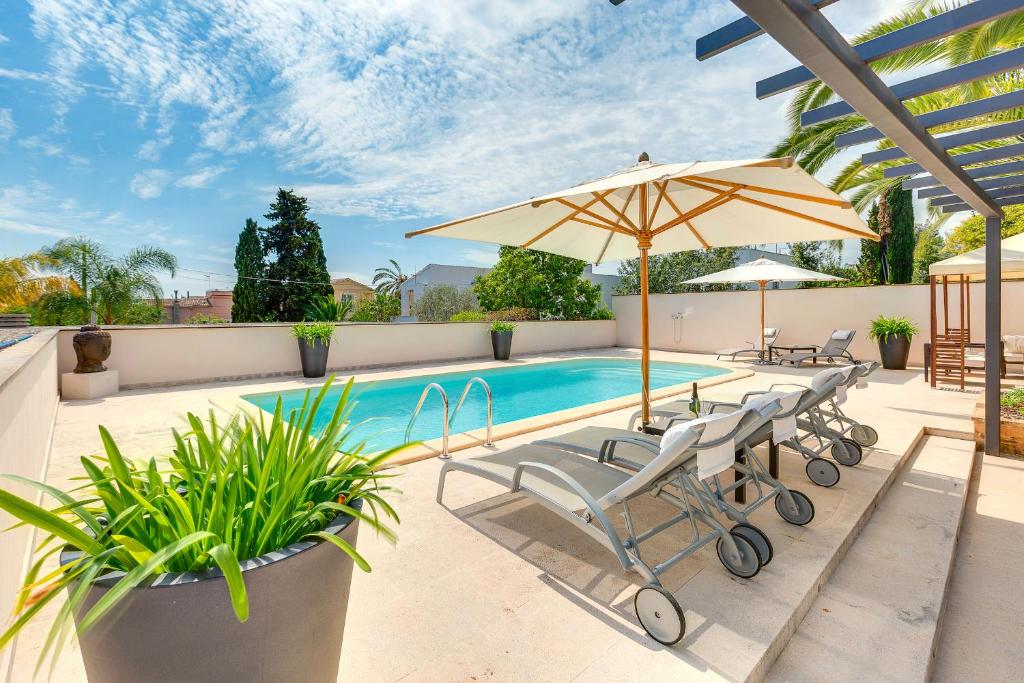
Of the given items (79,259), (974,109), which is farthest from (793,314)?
(79,259)

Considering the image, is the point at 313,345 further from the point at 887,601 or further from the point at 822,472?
the point at 887,601

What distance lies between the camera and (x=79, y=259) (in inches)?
604

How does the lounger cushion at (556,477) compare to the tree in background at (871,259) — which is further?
the tree in background at (871,259)

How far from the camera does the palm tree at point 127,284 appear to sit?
14609 millimetres

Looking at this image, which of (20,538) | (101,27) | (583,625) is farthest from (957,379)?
(101,27)

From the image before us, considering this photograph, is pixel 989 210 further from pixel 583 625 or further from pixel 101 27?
pixel 101 27

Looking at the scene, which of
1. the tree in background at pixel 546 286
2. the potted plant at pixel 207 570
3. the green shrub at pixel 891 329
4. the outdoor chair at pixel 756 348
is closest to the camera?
the potted plant at pixel 207 570

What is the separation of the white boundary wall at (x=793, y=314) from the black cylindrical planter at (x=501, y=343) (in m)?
5.32

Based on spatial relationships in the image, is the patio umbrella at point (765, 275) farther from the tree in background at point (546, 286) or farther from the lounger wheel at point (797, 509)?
the lounger wheel at point (797, 509)

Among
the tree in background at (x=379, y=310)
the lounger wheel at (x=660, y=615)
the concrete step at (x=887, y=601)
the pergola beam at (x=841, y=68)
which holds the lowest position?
the concrete step at (x=887, y=601)

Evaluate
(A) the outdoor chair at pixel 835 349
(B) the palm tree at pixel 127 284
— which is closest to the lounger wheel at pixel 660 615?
(A) the outdoor chair at pixel 835 349

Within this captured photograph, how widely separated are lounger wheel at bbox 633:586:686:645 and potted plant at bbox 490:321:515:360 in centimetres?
1104

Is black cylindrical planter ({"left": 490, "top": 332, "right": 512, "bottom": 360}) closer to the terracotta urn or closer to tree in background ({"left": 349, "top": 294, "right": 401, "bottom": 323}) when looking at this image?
the terracotta urn

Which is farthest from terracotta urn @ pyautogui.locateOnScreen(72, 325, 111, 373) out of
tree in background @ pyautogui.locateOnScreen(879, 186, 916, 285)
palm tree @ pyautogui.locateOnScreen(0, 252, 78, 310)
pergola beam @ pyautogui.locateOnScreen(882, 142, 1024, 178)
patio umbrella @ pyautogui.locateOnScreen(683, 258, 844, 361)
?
tree in background @ pyautogui.locateOnScreen(879, 186, 916, 285)
